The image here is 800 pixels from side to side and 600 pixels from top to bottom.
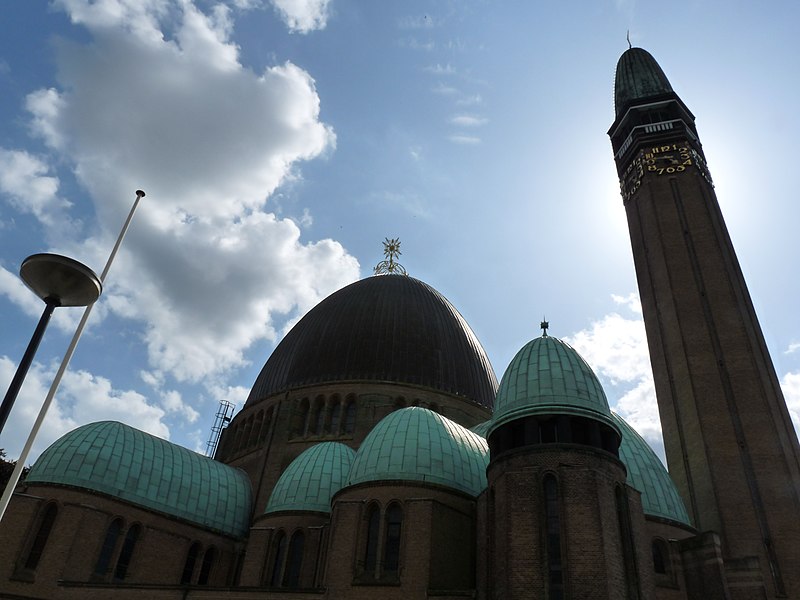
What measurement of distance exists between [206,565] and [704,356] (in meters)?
26.8

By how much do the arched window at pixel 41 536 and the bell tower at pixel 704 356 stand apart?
2591 cm

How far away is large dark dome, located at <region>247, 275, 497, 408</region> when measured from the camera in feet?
122

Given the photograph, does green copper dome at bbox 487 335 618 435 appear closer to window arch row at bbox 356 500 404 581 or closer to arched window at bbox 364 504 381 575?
window arch row at bbox 356 500 404 581

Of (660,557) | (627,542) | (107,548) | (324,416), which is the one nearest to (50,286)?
(627,542)

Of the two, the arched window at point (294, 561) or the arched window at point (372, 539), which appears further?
the arched window at point (294, 561)

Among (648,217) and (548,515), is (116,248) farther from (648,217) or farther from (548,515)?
(648,217)

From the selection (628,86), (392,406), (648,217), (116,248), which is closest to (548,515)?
(116,248)

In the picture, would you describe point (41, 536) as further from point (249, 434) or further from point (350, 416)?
point (350, 416)

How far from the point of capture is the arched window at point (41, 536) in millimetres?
24547

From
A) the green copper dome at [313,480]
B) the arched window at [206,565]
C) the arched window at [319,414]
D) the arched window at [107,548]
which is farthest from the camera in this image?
the arched window at [319,414]

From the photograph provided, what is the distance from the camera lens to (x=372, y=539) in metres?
23.2

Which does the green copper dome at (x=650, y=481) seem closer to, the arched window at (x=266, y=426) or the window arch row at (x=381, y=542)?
the window arch row at (x=381, y=542)

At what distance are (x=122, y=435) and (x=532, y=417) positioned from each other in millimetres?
18649

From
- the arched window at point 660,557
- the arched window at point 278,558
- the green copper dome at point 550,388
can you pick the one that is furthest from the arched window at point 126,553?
the arched window at point 660,557
